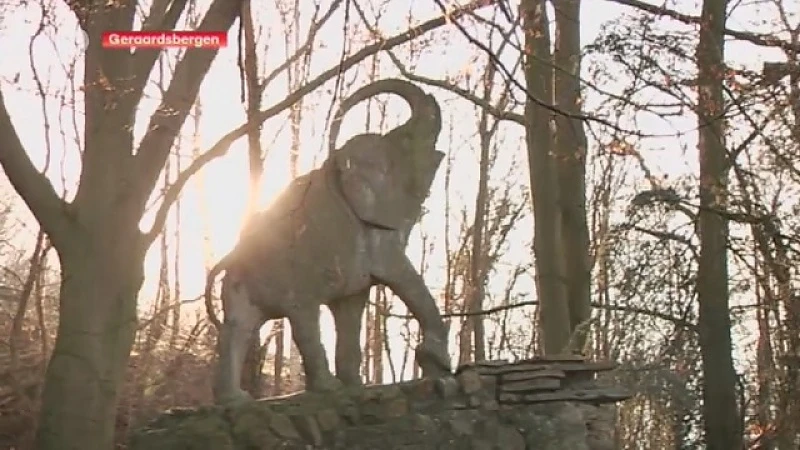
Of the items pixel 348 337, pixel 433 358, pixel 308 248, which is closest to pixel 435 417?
pixel 433 358

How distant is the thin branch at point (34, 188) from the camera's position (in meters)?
6.68

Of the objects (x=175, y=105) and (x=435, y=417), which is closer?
(x=435, y=417)

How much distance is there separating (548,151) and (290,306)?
338cm

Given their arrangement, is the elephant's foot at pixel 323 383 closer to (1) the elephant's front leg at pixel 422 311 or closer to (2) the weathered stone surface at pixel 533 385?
(1) the elephant's front leg at pixel 422 311

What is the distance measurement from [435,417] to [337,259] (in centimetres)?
99

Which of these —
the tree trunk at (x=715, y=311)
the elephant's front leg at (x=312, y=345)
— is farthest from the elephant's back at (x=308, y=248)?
the tree trunk at (x=715, y=311)

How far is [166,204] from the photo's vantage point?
717cm

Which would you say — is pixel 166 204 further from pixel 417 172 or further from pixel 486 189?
pixel 486 189

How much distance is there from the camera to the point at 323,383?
6.00 m

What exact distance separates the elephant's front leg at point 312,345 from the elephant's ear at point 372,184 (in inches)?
24.1

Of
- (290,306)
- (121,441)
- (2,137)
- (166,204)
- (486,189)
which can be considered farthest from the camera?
(486,189)

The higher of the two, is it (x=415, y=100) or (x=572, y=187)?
(x=572, y=187)

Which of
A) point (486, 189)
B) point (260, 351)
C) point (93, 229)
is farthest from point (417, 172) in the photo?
point (486, 189)

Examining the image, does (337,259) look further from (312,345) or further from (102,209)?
(102,209)
